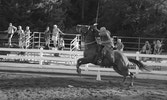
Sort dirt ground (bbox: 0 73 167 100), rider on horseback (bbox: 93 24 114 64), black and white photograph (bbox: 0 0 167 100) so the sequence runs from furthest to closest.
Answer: rider on horseback (bbox: 93 24 114 64), black and white photograph (bbox: 0 0 167 100), dirt ground (bbox: 0 73 167 100)

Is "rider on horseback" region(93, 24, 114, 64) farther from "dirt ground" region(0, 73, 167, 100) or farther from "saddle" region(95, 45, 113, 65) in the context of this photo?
"dirt ground" region(0, 73, 167, 100)

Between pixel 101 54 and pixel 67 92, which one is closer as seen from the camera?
pixel 67 92

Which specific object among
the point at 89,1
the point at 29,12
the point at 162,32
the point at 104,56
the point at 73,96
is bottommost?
the point at 73,96

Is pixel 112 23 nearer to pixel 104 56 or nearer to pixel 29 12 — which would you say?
pixel 29 12

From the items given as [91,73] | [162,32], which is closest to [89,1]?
[162,32]

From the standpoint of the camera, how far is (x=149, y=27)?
3872 centimetres

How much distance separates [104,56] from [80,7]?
4008 cm

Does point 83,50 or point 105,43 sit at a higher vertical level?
point 105,43

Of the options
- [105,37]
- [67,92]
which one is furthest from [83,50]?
[67,92]

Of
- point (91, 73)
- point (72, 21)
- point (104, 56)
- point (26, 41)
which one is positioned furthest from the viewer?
point (72, 21)

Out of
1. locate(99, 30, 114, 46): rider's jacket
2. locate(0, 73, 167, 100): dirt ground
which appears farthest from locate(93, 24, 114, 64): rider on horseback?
locate(0, 73, 167, 100): dirt ground

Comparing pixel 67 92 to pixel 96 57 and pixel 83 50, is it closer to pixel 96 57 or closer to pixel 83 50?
pixel 96 57

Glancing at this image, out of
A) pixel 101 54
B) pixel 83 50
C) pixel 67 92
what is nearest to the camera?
pixel 67 92

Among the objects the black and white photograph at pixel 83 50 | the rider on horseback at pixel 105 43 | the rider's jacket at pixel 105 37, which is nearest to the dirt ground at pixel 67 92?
the black and white photograph at pixel 83 50
